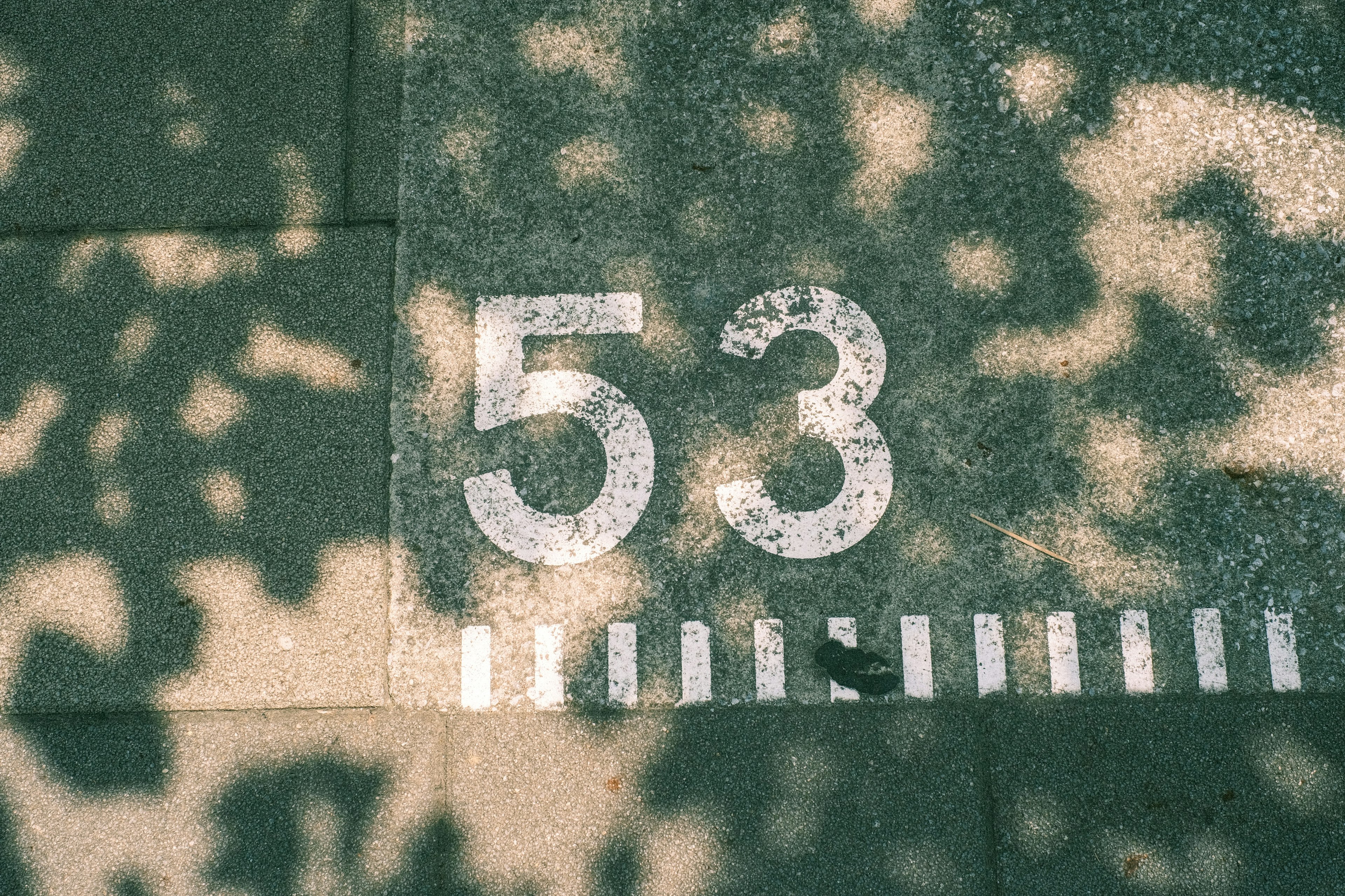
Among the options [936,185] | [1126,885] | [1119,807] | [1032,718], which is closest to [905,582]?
[1032,718]

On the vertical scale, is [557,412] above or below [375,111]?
below

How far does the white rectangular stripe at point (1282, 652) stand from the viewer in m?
3.01

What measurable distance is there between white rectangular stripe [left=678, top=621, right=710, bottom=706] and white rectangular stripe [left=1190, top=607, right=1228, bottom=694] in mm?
1820

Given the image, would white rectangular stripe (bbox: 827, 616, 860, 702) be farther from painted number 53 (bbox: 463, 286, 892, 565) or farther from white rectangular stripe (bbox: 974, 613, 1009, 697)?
white rectangular stripe (bbox: 974, 613, 1009, 697)

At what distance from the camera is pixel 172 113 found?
335 cm

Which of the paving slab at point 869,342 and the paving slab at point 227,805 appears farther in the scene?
the paving slab at point 869,342

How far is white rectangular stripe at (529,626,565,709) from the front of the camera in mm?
2986

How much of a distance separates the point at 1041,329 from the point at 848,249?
0.82 m

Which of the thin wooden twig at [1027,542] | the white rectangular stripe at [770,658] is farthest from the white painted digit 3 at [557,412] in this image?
the thin wooden twig at [1027,542]

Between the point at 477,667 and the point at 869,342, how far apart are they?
1.96 metres

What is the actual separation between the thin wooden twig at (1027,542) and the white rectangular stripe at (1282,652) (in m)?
0.77

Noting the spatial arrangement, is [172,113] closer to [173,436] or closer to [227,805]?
[173,436]

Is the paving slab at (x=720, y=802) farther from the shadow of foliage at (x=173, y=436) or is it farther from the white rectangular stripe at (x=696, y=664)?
the shadow of foliage at (x=173, y=436)

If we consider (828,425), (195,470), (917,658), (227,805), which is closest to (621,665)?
(917,658)
